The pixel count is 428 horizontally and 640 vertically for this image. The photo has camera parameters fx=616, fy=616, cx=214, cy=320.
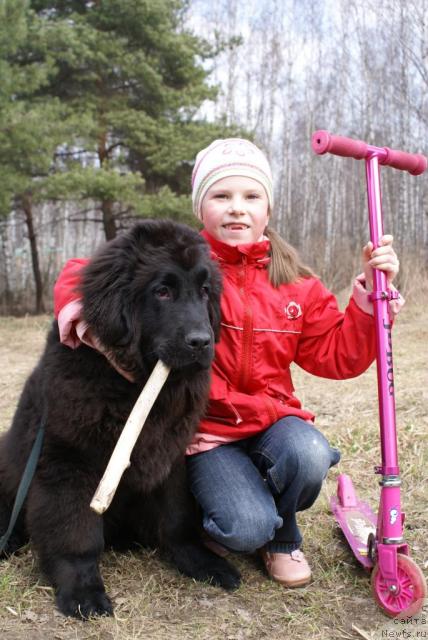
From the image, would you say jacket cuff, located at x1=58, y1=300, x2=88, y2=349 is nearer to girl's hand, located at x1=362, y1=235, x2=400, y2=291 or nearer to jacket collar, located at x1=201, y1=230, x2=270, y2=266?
jacket collar, located at x1=201, y1=230, x2=270, y2=266

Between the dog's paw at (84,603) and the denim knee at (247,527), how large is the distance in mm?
487

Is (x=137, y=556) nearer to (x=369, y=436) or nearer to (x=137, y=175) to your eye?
(x=369, y=436)

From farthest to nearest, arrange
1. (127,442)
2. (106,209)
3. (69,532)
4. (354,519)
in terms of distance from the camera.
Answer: (106,209) < (354,519) < (69,532) < (127,442)

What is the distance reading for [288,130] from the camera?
20.5 m

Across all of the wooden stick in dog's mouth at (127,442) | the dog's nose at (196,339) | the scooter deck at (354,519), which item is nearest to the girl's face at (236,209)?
the dog's nose at (196,339)

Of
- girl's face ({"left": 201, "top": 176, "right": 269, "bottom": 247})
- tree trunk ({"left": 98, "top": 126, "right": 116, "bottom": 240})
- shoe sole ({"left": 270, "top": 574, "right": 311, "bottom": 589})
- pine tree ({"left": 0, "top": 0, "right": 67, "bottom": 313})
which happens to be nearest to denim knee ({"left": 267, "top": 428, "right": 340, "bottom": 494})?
shoe sole ({"left": 270, "top": 574, "right": 311, "bottom": 589})

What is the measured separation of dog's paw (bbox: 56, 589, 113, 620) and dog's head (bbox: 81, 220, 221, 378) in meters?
0.80

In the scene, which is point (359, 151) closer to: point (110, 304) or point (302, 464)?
point (110, 304)

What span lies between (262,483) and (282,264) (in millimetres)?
931

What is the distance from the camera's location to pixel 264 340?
257 centimetres

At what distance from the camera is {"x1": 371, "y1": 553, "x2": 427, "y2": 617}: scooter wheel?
2049mm

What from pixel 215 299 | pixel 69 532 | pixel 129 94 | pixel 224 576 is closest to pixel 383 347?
pixel 215 299

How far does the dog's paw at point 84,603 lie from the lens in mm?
2150

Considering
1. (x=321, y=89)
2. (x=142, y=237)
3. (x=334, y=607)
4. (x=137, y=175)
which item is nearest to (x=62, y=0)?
(x=137, y=175)
